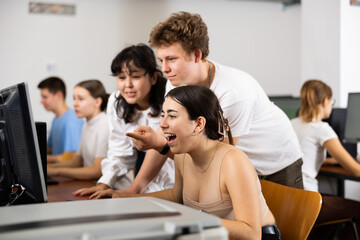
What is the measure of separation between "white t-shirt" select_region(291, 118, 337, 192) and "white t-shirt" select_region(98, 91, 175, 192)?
125 centimetres

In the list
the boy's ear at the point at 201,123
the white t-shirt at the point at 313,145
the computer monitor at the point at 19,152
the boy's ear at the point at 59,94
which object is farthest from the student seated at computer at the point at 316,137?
the computer monitor at the point at 19,152

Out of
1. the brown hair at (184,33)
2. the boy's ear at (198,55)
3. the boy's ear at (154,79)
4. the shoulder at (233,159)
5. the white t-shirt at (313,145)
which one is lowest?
the white t-shirt at (313,145)

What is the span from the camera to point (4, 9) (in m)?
5.92

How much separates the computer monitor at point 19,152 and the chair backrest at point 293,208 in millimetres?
894

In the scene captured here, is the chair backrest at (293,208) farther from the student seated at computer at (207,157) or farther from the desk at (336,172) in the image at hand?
the desk at (336,172)

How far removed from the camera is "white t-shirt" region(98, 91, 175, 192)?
6.88 ft

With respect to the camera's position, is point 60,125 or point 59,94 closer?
point 60,125

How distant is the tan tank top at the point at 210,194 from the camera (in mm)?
1449

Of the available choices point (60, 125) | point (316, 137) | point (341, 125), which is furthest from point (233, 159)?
point (60, 125)

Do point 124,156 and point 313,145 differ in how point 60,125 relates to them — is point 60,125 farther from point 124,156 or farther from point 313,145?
point 313,145

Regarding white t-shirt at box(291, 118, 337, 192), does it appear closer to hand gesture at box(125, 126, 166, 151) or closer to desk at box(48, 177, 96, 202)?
desk at box(48, 177, 96, 202)

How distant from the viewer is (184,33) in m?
1.69

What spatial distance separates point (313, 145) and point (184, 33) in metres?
1.69

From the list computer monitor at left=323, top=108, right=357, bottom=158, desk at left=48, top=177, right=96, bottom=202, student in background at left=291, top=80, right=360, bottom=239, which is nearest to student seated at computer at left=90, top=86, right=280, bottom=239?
desk at left=48, top=177, right=96, bottom=202
